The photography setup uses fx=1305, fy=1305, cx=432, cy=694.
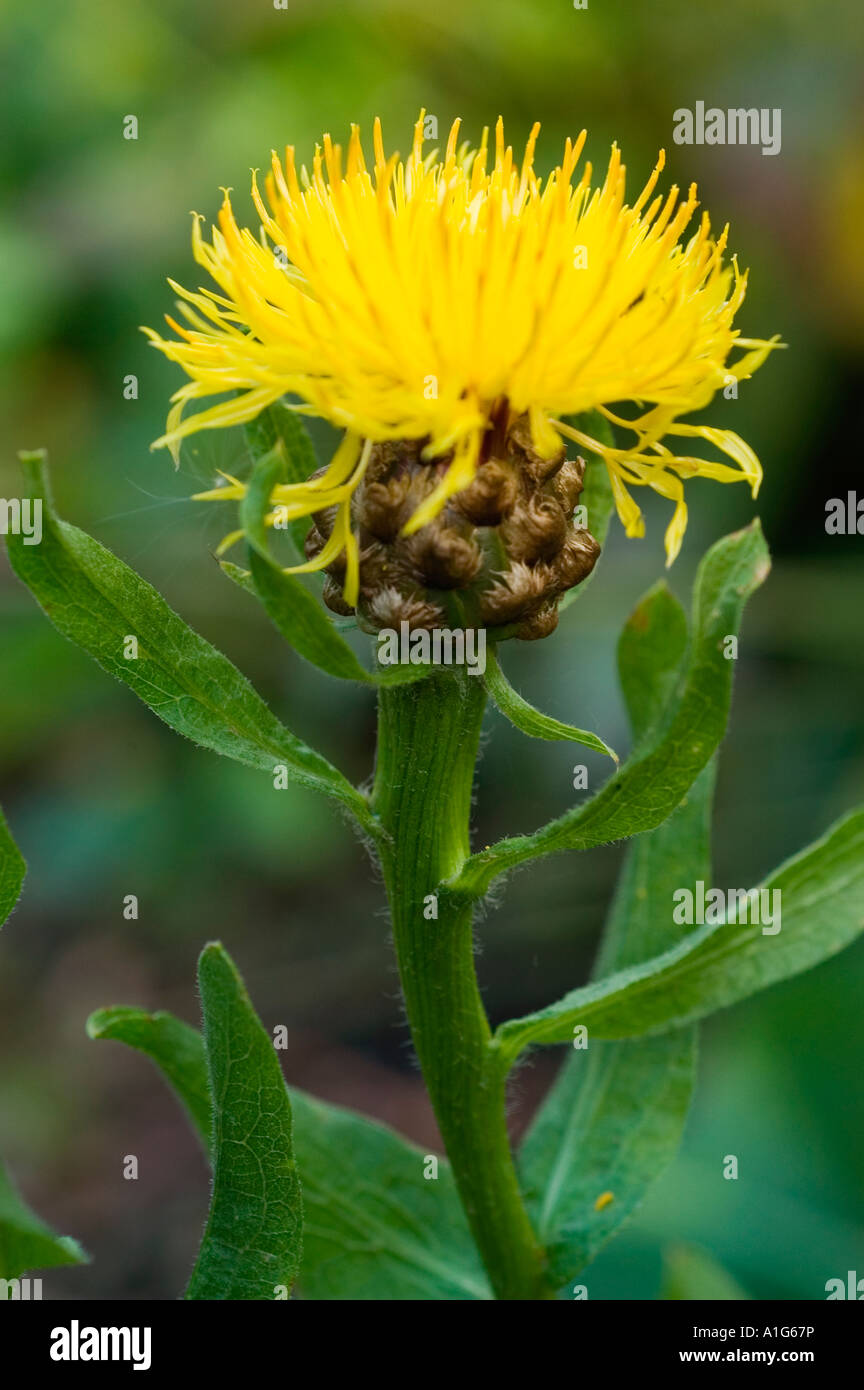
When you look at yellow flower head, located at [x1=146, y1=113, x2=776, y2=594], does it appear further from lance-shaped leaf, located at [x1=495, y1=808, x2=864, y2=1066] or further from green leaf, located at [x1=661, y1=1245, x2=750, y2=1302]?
green leaf, located at [x1=661, y1=1245, x2=750, y2=1302]

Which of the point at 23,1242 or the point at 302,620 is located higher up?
the point at 302,620

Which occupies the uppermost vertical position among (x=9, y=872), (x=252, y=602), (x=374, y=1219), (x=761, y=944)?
(x=252, y=602)

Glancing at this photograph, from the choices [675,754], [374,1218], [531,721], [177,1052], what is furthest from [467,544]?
[374,1218]

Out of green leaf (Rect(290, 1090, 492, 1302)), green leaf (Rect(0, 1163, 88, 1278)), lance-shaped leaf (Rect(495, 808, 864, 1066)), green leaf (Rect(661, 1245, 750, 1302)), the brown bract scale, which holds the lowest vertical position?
green leaf (Rect(661, 1245, 750, 1302))

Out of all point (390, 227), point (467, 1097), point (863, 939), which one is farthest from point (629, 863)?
point (863, 939)

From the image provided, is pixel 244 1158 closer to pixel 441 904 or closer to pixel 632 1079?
pixel 441 904

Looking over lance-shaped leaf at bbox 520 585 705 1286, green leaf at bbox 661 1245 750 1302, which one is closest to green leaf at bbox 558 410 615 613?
lance-shaped leaf at bbox 520 585 705 1286

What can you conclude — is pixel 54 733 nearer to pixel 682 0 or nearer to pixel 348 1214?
pixel 348 1214
